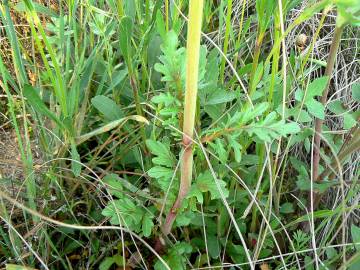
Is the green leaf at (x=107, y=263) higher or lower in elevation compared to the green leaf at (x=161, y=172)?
lower

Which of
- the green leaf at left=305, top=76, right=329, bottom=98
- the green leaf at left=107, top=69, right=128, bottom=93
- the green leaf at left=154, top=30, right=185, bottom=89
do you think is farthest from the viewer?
the green leaf at left=107, top=69, right=128, bottom=93

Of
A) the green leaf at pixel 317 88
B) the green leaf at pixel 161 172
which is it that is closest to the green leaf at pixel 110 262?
the green leaf at pixel 161 172

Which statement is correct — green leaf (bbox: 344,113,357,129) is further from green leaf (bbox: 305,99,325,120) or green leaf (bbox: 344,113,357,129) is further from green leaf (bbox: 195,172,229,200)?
green leaf (bbox: 195,172,229,200)

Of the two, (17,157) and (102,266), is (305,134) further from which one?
(17,157)

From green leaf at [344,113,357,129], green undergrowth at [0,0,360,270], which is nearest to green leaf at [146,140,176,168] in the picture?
green undergrowth at [0,0,360,270]

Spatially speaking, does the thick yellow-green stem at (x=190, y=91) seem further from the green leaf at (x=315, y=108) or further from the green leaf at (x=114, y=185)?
the green leaf at (x=315, y=108)

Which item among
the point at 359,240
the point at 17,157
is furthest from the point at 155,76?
the point at 359,240
